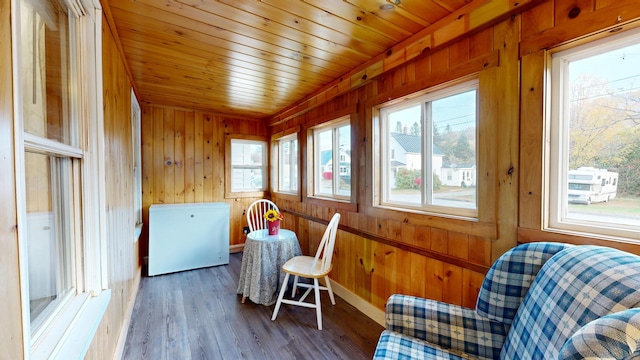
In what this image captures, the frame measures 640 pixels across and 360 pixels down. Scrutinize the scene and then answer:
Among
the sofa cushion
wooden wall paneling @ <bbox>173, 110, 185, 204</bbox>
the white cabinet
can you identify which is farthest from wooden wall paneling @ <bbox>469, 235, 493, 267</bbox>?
wooden wall paneling @ <bbox>173, 110, 185, 204</bbox>

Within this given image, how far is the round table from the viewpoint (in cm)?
246

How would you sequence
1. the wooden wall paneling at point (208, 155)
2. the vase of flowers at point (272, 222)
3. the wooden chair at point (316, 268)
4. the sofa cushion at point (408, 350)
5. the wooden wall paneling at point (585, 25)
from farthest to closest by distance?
the wooden wall paneling at point (208, 155), the vase of flowers at point (272, 222), the wooden chair at point (316, 268), the sofa cushion at point (408, 350), the wooden wall paneling at point (585, 25)

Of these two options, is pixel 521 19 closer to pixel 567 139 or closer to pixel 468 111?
pixel 468 111

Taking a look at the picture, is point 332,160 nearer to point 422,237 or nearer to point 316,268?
point 316,268

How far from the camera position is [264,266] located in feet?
8.10

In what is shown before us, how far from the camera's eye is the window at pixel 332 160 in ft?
9.15

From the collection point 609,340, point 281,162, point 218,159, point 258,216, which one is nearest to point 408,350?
point 609,340

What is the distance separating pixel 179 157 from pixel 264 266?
7.39 feet

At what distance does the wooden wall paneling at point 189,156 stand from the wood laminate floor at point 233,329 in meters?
1.40

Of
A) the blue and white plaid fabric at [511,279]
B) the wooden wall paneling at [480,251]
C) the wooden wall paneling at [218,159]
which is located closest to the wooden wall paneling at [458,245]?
the wooden wall paneling at [480,251]

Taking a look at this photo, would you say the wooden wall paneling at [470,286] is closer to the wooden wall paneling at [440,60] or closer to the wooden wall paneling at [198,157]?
the wooden wall paneling at [440,60]

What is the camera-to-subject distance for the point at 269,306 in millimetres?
2492

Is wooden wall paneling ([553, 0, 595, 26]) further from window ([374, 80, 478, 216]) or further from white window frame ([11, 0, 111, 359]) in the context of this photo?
white window frame ([11, 0, 111, 359])

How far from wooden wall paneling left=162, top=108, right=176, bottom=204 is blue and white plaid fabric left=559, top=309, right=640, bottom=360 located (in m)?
4.07
